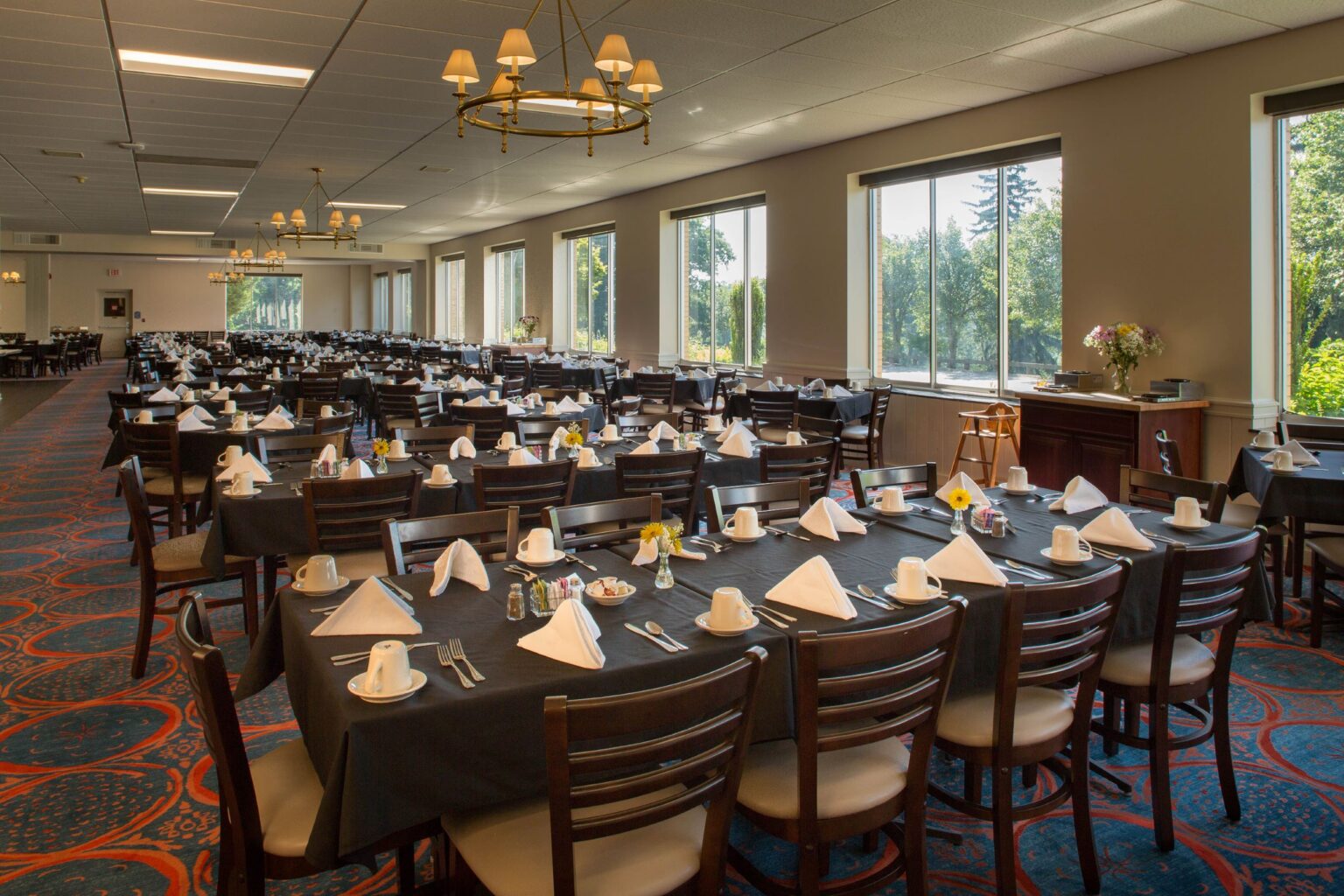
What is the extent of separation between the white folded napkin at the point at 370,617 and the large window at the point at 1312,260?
248 inches

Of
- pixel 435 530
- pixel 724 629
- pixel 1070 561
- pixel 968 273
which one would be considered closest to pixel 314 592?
pixel 435 530

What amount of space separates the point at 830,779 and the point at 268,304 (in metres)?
34.5

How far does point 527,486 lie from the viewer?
14.0ft

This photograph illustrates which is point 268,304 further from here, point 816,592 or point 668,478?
point 816,592

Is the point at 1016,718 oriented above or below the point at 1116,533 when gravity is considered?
below

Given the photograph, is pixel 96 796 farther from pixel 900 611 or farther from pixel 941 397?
pixel 941 397

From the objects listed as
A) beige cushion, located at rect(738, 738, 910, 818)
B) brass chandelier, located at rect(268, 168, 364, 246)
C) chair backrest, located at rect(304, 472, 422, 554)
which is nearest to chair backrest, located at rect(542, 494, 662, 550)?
chair backrest, located at rect(304, 472, 422, 554)

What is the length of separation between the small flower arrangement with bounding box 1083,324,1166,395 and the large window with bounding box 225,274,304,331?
30.0 meters

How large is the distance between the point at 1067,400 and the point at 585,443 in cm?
359

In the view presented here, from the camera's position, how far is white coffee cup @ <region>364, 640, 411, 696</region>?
1973 millimetres

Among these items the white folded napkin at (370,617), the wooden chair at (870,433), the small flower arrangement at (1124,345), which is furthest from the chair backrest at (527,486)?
the small flower arrangement at (1124,345)

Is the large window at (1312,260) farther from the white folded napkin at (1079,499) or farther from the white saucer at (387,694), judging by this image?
the white saucer at (387,694)

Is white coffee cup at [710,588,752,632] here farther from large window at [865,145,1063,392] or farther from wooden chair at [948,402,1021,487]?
large window at [865,145,1063,392]

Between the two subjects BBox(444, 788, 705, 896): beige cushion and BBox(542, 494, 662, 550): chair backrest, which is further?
BBox(542, 494, 662, 550): chair backrest
